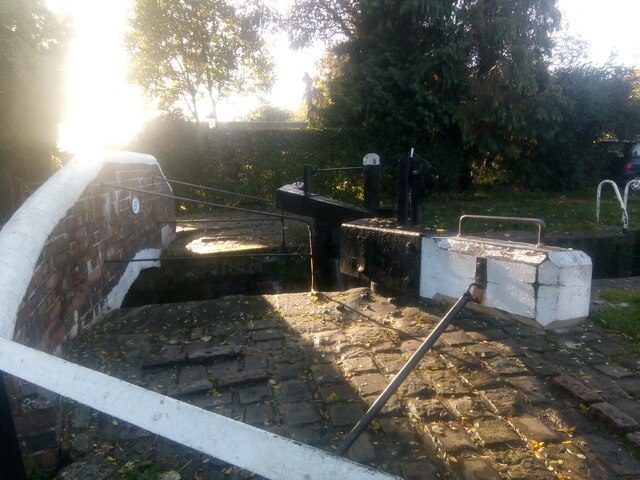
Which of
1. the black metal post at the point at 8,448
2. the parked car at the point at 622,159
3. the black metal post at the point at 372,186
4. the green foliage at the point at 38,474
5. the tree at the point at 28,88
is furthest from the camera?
the parked car at the point at 622,159

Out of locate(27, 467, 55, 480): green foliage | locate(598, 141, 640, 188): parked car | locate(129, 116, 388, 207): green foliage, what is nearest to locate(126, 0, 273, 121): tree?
locate(129, 116, 388, 207): green foliage

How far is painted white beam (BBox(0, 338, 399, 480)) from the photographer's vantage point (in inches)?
45.3

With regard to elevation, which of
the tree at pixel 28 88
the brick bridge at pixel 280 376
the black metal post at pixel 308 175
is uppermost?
the tree at pixel 28 88

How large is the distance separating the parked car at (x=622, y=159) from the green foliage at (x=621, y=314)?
10.7m

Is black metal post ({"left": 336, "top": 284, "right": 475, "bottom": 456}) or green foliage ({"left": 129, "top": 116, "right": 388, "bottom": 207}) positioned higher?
green foliage ({"left": 129, "top": 116, "right": 388, "bottom": 207})

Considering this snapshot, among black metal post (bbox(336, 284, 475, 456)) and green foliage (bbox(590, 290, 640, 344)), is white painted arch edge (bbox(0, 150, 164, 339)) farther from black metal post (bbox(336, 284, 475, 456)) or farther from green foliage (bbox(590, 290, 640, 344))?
green foliage (bbox(590, 290, 640, 344))

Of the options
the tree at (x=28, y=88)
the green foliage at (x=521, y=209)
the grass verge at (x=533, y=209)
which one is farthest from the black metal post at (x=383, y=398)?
the tree at (x=28, y=88)

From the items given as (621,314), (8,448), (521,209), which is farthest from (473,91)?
(8,448)

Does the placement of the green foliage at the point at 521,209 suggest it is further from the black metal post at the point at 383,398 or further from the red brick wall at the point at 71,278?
the black metal post at the point at 383,398

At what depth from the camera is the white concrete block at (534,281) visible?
2.23 meters

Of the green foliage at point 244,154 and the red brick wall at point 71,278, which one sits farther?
the green foliage at point 244,154

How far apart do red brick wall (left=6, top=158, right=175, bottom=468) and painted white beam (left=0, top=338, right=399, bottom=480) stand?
1285 mm

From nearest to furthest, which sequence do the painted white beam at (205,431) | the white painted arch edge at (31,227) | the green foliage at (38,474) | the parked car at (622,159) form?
the painted white beam at (205,431)
the white painted arch edge at (31,227)
the green foliage at (38,474)
the parked car at (622,159)

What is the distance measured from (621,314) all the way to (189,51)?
78.5 feet
